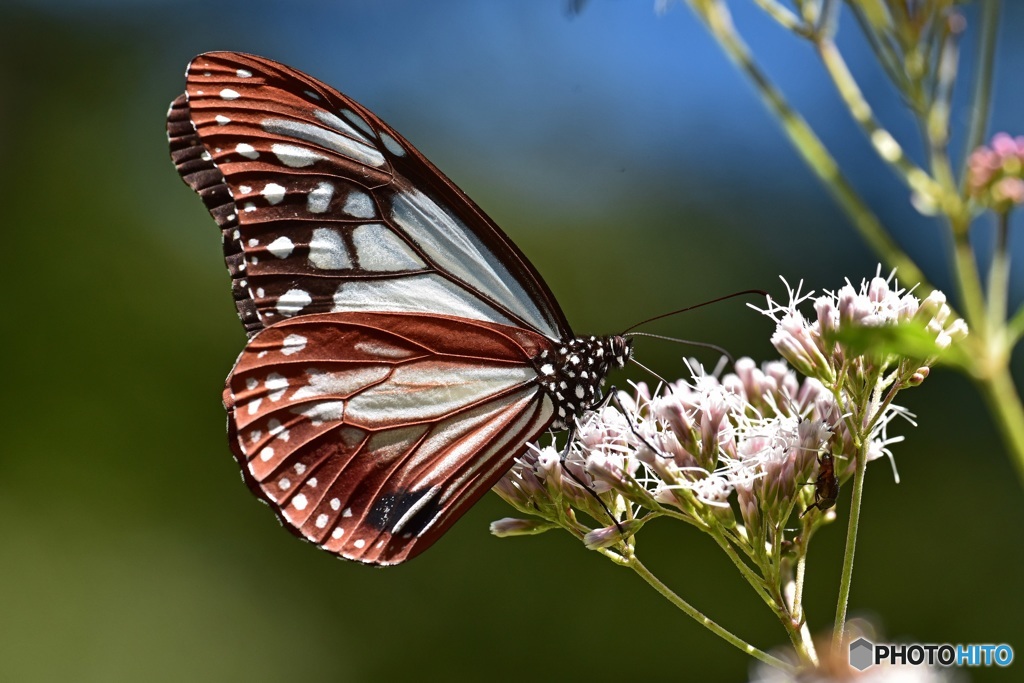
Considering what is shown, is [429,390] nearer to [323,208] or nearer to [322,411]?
[322,411]

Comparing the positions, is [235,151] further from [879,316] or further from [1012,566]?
[1012,566]

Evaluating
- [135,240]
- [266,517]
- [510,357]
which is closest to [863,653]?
[510,357]

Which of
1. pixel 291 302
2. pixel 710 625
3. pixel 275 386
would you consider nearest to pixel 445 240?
pixel 291 302

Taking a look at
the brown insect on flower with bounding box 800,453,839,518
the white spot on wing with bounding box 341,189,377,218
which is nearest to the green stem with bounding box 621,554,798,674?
the brown insect on flower with bounding box 800,453,839,518

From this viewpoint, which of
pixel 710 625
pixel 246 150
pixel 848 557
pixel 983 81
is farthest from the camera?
pixel 246 150

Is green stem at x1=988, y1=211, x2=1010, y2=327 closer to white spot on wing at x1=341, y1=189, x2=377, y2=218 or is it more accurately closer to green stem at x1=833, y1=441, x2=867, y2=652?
green stem at x1=833, y1=441, x2=867, y2=652

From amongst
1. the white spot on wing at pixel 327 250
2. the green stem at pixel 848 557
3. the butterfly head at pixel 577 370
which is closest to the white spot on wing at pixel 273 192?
the white spot on wing at pixel 327 250
